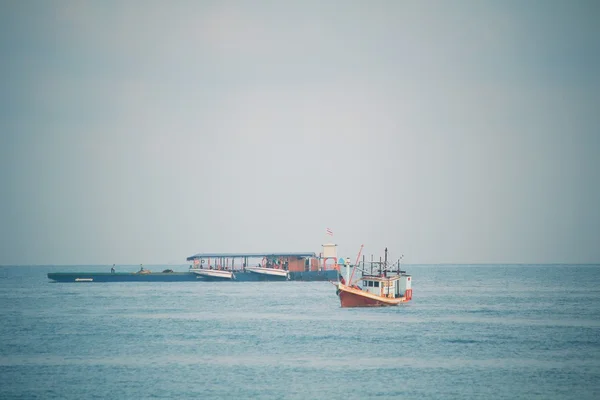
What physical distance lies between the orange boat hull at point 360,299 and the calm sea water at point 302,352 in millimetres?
1516

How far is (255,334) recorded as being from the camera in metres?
69.4

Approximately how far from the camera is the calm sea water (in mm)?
44875

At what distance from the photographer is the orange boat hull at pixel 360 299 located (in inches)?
3575

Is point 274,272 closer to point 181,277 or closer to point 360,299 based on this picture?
point 181,277

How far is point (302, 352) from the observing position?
57.9 m

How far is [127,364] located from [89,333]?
20250mm

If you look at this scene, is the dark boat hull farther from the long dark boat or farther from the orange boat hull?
the orange boat hull

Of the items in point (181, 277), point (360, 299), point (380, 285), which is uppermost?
point (380, 285)

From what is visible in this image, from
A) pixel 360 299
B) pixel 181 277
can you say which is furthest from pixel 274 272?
pixel 360 299

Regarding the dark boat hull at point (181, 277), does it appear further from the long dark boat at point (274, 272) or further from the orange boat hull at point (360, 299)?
the orange boat hull at point (360, 299)

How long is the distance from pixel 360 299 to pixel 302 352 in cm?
3511

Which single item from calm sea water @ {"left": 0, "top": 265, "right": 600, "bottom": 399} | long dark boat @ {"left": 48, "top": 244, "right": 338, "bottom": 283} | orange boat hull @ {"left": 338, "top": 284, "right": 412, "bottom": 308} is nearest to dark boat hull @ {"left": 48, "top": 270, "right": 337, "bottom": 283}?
long dark boat @ {"left": 48, "top": 244, "right": 338, "bottom": 283}

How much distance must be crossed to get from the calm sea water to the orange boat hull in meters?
1.52

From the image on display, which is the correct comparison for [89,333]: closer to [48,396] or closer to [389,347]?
[48,396]
